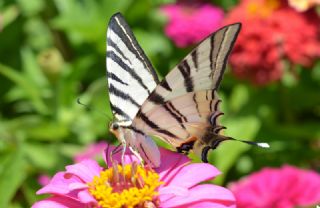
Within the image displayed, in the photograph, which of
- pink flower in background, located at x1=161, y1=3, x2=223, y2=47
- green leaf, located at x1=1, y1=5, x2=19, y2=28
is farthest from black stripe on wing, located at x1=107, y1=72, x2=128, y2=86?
green leaf, located at x1=1, y1=5, x2=19, y2=28

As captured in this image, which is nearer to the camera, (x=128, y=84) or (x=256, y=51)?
(x=128, y=84)

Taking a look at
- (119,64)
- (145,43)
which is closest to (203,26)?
(145,43)

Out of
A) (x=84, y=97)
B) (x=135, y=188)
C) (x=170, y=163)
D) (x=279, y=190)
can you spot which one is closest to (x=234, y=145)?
(x=279, y=190)

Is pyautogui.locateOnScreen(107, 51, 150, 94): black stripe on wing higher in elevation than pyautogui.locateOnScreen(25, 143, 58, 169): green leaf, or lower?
higher

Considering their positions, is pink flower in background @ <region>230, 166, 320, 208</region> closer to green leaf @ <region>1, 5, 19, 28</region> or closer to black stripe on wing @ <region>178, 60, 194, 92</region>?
black stripe on wing @ <region>178, 60, 194, 92</region>

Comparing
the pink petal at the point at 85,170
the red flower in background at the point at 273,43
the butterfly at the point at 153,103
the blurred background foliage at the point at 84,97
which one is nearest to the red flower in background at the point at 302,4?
the red flower in background at the point at 273,43

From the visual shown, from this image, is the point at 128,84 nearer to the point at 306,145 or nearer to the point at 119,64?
the point at 119,64

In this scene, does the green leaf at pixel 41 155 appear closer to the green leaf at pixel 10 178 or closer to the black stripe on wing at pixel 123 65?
the green leaf at pixel 10 178

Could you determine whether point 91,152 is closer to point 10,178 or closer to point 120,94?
point 10,178
